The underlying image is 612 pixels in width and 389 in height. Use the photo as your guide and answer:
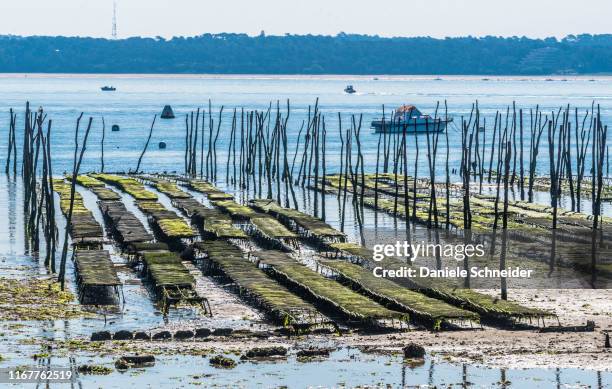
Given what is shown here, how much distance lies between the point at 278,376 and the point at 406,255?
22353 mm

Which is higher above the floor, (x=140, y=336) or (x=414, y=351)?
(x=414, y=351)

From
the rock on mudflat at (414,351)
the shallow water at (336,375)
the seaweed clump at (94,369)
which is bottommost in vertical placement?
the shallow water at (336,375)

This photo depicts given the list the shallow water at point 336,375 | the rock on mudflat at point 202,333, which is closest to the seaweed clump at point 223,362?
the shallow water at point 336,375

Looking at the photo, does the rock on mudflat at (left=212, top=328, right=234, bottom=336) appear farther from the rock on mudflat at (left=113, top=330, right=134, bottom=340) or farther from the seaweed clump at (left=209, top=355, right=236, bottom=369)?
the seaweed clump at (left=209, top=355, right=236, bottom=369)

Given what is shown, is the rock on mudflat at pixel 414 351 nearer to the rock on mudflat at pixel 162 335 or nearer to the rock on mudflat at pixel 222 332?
the rock on mudflat at pixel 222 332

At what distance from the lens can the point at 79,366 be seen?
3709cm

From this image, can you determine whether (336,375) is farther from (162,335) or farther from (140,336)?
(140,336)

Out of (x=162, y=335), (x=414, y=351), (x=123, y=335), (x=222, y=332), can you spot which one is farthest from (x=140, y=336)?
(x=414, y=351)

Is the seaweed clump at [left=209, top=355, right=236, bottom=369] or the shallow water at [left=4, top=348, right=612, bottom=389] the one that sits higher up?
the seaweed clump at [left=209, top=355, right=236, bottom=369]

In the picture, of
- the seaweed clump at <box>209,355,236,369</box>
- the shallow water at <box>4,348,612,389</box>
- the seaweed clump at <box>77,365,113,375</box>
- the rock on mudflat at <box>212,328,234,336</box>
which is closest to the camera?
the shallow water at <box>4,348,612,389</box>

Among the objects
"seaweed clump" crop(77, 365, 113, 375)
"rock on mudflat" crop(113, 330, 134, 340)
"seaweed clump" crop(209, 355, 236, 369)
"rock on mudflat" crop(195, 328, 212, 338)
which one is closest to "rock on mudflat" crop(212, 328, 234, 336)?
"rock on mudflat" crop(195, 328, 212, 338)

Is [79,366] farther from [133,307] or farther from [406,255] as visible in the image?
[406,255]

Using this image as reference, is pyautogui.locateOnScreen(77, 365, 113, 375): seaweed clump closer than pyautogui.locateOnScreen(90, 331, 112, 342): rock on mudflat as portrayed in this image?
Yes

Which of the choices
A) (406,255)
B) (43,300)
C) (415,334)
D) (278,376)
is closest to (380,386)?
(278,376)
